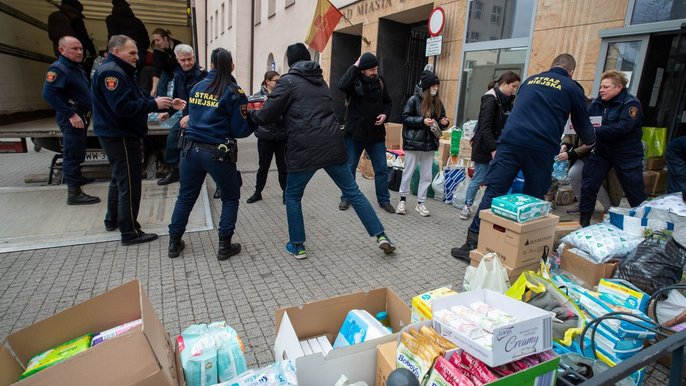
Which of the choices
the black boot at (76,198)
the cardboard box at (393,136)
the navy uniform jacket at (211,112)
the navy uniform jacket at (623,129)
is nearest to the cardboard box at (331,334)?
the navy uniform jacket at (211,112)

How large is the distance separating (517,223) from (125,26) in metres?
7.74

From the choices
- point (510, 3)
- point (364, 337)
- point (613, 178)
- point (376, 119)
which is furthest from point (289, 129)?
point (510, 3)

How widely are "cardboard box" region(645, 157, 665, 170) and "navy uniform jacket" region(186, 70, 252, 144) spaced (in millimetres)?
5341

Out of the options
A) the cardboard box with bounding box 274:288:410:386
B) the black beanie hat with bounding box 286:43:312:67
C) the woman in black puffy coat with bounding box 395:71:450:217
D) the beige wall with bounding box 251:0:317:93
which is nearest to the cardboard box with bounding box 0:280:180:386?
the cardboard box with bounding box 274:288:410:386

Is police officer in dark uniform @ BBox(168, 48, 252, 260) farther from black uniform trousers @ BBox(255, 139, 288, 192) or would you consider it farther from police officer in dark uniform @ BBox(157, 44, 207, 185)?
black uniform trousers @ BBox(255, 139, 288, 192)

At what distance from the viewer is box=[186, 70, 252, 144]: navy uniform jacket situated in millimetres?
3352

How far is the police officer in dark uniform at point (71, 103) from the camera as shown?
4.66 metres

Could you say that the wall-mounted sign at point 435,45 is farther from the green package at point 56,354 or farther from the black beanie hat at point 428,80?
the green package at point 56,354

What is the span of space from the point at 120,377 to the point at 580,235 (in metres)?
3.41

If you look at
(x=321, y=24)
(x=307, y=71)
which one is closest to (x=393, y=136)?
(x=321, y=24)

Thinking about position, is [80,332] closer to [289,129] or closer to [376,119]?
[289,129]

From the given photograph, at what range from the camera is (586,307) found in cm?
261

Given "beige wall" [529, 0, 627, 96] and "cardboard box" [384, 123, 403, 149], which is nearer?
"beige wall" [529, 0, 627, 96]

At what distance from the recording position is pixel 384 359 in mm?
1614
